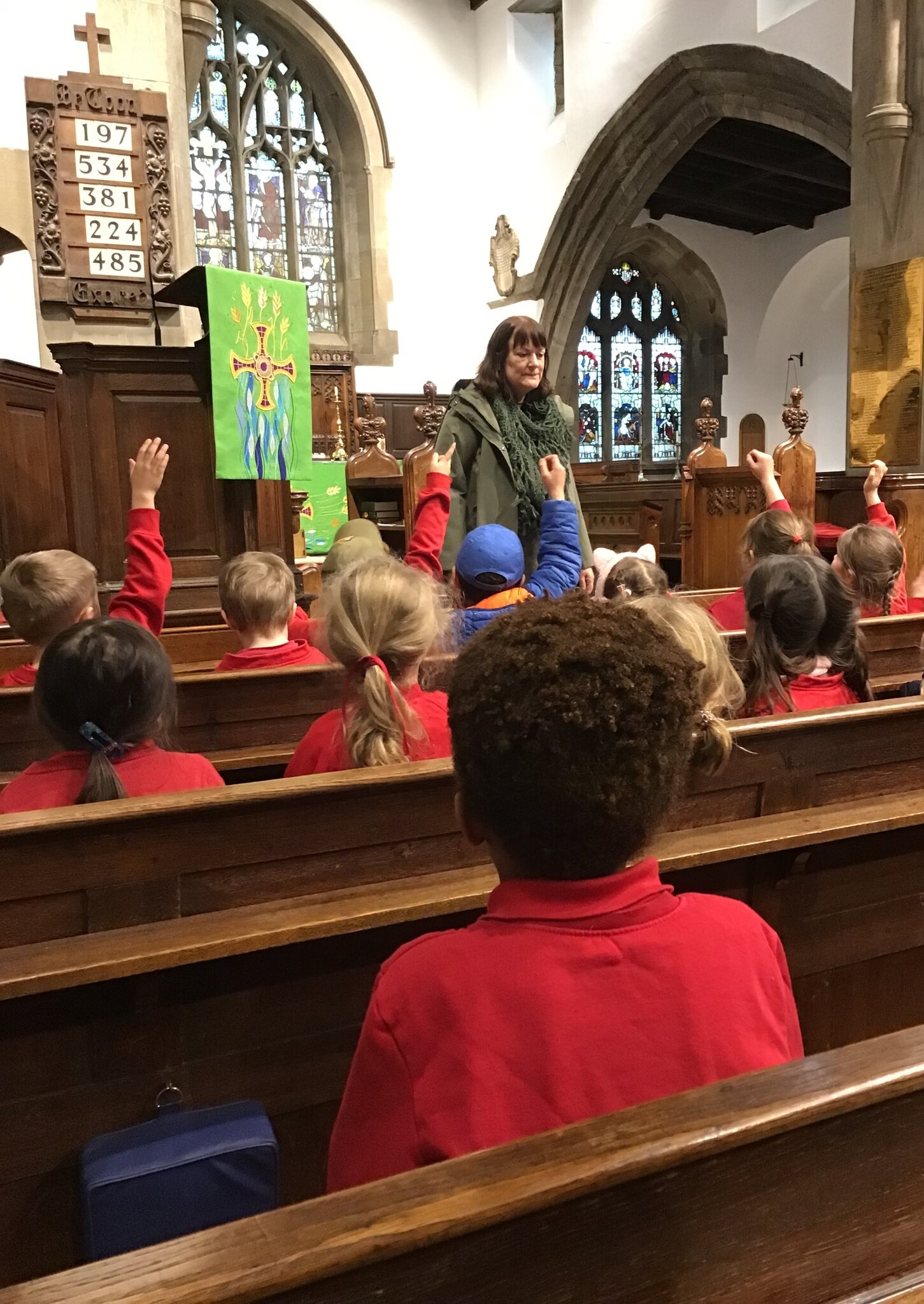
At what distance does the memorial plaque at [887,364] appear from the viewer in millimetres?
5727

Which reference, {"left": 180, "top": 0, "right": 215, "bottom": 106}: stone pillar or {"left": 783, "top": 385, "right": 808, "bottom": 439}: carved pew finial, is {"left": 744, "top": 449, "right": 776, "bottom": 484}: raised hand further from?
{"left": 180, "top": 0, "right": 215, "bottom": 106}: stone pillar

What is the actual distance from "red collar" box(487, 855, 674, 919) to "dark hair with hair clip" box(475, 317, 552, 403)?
6.78 ft

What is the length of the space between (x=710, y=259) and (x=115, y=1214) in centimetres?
1378

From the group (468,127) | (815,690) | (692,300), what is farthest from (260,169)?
(815,690)

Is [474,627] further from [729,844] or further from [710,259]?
[710,259]

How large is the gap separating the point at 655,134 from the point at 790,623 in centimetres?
844

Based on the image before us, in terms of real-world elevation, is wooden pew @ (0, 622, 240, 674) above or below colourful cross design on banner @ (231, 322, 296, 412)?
below

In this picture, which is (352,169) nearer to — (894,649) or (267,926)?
(894,649)

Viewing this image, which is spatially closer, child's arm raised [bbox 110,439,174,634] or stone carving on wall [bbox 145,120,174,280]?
child's arm raised [bbox 110,439,174,634]

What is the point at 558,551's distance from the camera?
101 inches

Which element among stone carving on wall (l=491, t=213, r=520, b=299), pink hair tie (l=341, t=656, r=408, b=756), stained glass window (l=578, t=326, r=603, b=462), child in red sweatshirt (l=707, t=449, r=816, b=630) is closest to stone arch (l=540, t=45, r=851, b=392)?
stone carving on wall (l=491, t=213, r=520, b=299)

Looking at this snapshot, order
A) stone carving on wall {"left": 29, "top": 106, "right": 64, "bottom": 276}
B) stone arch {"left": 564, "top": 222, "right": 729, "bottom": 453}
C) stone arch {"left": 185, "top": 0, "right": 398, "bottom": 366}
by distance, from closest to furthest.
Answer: stone carving on wall {"left": 29, "top": 106, "right": 64, "bottom": 276} < stone arch {"left": 185, "top": 0, "right": 398, "bottom": 366} < stone arch {"left": 564, "top": 222, "right": 729, "bottom": 453}

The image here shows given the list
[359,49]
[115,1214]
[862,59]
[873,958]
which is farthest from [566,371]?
[115,1214]

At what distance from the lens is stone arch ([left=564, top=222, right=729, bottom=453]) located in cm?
1283
